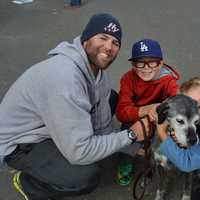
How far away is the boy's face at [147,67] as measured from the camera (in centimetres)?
312

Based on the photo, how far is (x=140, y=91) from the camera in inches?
129

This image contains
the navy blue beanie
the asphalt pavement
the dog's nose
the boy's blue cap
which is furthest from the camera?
the asphalt pavement

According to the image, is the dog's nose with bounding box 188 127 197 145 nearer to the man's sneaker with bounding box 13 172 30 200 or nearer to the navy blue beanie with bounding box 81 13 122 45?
the navy blue beanie with bounding box 81 13 122 45

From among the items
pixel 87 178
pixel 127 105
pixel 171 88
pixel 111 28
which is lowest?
pixel 87 178

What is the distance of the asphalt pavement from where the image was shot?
16.8ft

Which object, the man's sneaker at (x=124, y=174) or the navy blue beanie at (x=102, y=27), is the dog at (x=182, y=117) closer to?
the navy blue beanie at (x=102, y=27)

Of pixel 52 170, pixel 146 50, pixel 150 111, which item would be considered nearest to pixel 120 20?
pixel 146 50

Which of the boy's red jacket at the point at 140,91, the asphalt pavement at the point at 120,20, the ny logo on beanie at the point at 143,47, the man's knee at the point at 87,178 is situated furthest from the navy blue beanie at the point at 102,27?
the asphalt pavement at the point at 120,20

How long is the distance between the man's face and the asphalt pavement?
1.05 meters

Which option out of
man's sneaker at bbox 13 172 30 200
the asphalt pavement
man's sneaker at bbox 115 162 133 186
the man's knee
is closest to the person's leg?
the man's knee

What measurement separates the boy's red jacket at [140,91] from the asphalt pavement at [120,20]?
49 cm

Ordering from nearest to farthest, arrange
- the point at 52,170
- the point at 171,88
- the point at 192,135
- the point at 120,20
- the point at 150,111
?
the point at 192,135 → the point at 52,170 → the point at 150,111 → the point at 171,88 → the point at 120,20

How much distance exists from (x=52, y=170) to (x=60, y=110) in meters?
0.48

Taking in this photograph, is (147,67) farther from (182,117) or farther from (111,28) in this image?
(182,117)
